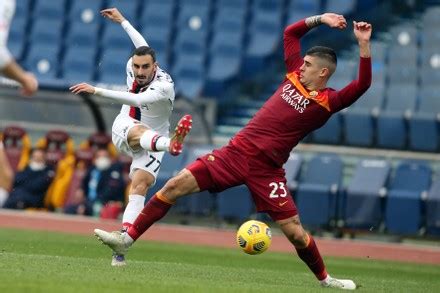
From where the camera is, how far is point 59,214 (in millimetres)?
22438

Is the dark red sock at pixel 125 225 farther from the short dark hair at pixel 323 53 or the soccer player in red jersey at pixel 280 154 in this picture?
the short dark hair at pixel 323 53

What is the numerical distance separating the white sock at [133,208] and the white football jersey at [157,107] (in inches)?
31.9

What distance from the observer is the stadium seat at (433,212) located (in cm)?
2008

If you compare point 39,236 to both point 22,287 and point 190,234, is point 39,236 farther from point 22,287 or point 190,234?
point 22,287

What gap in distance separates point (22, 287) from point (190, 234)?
11.4 m

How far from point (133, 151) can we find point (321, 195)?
834cm

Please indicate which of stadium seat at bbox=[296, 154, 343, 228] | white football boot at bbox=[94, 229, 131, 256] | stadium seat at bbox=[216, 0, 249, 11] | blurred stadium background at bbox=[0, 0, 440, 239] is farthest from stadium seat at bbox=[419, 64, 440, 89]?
white football boot at bbox=[94, 229, 131, 256]

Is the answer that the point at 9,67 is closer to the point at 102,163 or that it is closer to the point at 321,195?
the point at 321,195

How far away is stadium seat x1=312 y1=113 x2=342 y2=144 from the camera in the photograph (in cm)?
2228

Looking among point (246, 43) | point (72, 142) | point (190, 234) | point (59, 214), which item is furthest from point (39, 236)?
point (246, 43)

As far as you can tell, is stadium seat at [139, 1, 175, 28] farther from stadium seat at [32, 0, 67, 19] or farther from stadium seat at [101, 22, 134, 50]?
stadium seat at [32, 0, 67, 19]

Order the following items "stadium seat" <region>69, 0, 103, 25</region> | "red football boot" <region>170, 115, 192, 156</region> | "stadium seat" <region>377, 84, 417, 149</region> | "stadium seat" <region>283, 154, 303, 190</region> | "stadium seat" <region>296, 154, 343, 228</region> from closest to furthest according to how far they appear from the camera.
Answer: "red football boot" <region>170, 115, 192, 156</region> < "stadium seat" <region>296, 154, 343, 228</region> < "stadium seat" <region>283, 154, 303, 190</region> < "stadium seat" <region>377, 84, 417, 149</region> < "stadium seat" <region>69, 0, 103, 25</region>

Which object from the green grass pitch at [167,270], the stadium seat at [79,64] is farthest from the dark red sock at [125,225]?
the stadium seat at [79,64]

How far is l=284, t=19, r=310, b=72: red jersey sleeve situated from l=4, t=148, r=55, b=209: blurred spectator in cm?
1151
